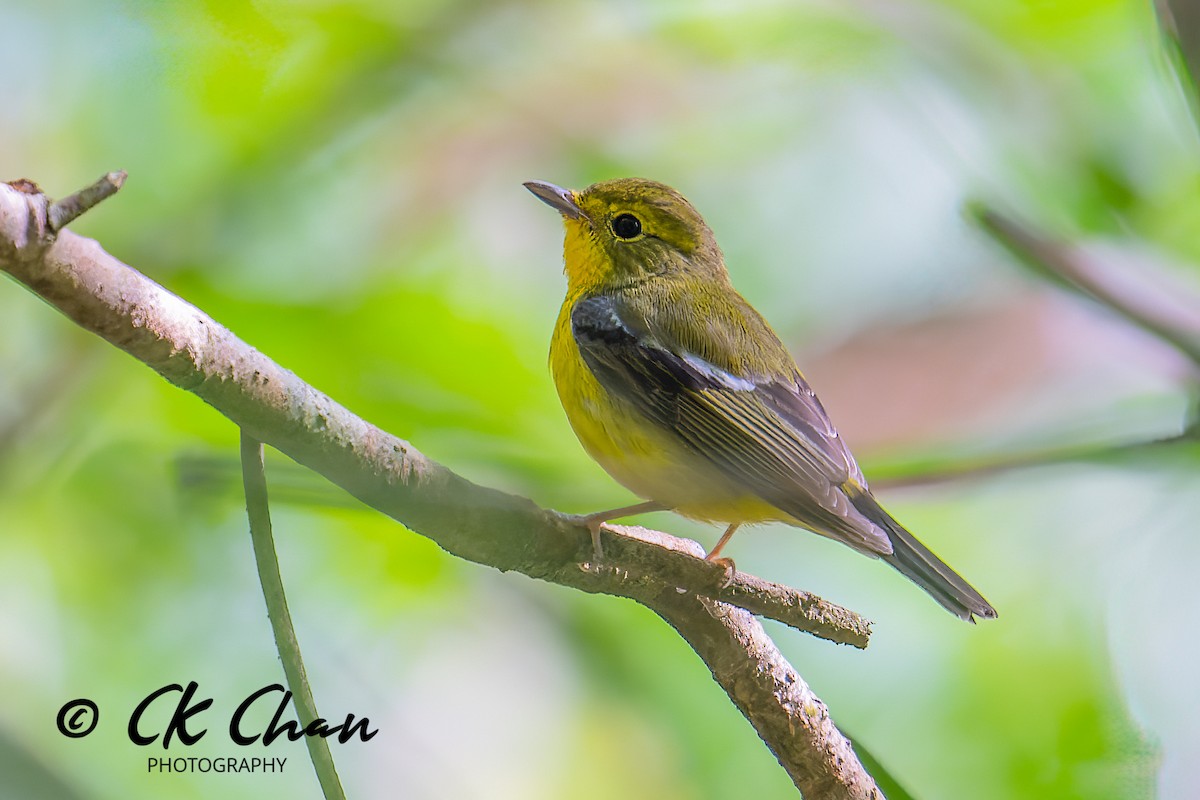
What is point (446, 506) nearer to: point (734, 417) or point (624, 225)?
point (734, 417)

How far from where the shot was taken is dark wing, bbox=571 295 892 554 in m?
2.29

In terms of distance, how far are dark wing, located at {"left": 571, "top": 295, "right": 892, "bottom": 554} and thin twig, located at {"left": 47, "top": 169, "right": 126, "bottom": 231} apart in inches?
57.8

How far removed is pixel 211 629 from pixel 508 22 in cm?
210

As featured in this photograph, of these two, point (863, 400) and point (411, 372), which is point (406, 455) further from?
point (863, 400)

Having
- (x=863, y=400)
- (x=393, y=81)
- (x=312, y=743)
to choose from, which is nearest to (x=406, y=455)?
(x=312, y=743)

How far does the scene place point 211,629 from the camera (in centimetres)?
296

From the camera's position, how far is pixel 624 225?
2.95 metres

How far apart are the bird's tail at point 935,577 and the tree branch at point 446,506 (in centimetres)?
26

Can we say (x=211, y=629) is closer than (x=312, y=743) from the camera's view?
No

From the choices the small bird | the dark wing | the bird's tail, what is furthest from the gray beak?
the bird's tail

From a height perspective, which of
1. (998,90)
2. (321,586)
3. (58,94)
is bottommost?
(321,586)

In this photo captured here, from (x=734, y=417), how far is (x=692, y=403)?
0.33 feet

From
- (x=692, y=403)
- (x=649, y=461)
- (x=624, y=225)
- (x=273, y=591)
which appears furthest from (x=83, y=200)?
(x=624, y=225)
